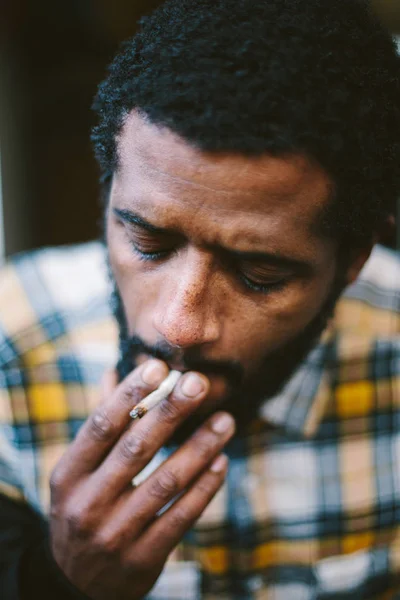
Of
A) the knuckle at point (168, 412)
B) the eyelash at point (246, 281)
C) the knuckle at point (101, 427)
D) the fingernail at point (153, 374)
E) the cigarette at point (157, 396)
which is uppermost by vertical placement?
the eyelash at point (246, 281)

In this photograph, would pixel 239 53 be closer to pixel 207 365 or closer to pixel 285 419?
pixel 207 365

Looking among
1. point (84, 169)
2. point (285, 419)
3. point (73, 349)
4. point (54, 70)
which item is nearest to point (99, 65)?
point (54, 70)

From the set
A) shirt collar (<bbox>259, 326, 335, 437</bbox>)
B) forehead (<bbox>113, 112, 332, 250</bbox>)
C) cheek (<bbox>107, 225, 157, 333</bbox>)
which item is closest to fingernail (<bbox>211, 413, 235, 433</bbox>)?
cheek (<bbox>107, 225, 157, 333</bbox>)

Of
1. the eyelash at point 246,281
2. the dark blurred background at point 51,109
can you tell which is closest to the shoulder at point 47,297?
the eyelash at point 246,281

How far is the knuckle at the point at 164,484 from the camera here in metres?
1.10

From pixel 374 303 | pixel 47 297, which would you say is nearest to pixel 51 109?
pixel 47 297

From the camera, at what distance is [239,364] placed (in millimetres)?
1174

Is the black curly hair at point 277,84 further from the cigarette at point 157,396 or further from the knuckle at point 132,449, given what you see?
the knuckle at point 132,449

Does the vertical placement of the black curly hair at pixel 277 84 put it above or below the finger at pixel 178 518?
above

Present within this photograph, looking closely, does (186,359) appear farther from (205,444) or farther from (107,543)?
(107,543)

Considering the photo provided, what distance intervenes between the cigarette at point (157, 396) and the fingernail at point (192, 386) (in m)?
0.03

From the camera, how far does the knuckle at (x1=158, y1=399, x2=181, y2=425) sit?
3.46 feet

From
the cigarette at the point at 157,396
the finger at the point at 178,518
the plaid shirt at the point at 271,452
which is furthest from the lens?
the plaid shirt at the point at 271,452

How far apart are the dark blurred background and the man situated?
1.77m
